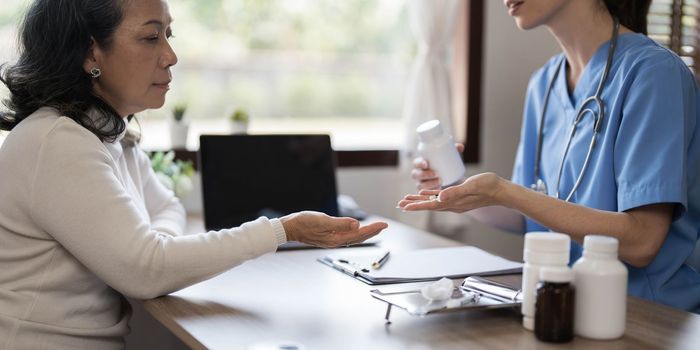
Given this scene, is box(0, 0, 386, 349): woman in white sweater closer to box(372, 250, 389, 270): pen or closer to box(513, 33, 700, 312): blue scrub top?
box(372, 250, 389, 270): pen

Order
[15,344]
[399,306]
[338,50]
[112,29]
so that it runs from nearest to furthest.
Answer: [399,306] → [15,344] → [112,29] → [338,50]

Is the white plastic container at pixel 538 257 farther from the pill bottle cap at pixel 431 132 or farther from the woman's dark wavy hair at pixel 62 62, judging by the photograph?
the woman's dark wavy hair at pixel 62 62

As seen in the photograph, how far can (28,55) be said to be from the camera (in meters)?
1.44

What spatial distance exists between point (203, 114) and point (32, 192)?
183 centimetres

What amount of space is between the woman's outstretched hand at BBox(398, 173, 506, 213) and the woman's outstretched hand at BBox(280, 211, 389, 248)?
0.27 ft

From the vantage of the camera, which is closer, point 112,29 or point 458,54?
point 112,29

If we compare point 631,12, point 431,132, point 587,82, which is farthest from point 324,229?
point 631,12

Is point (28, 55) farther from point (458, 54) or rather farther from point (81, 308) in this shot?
point (458, 54)

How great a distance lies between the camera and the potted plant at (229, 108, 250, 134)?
2529 mm

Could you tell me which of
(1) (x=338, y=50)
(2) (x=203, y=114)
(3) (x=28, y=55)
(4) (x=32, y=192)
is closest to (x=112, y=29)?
(3) (x=28, y=55)

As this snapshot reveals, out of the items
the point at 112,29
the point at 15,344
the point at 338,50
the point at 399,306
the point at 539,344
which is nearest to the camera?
the point at 539,344

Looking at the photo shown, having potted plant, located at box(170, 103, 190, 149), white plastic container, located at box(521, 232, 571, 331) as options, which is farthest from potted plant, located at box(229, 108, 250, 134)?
white plastic container, located at box(521, 232, 571, 331)

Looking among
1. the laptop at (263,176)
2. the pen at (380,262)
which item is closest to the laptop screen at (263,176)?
the laptop at (263,176)

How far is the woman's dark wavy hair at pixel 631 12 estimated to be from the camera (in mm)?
1754
